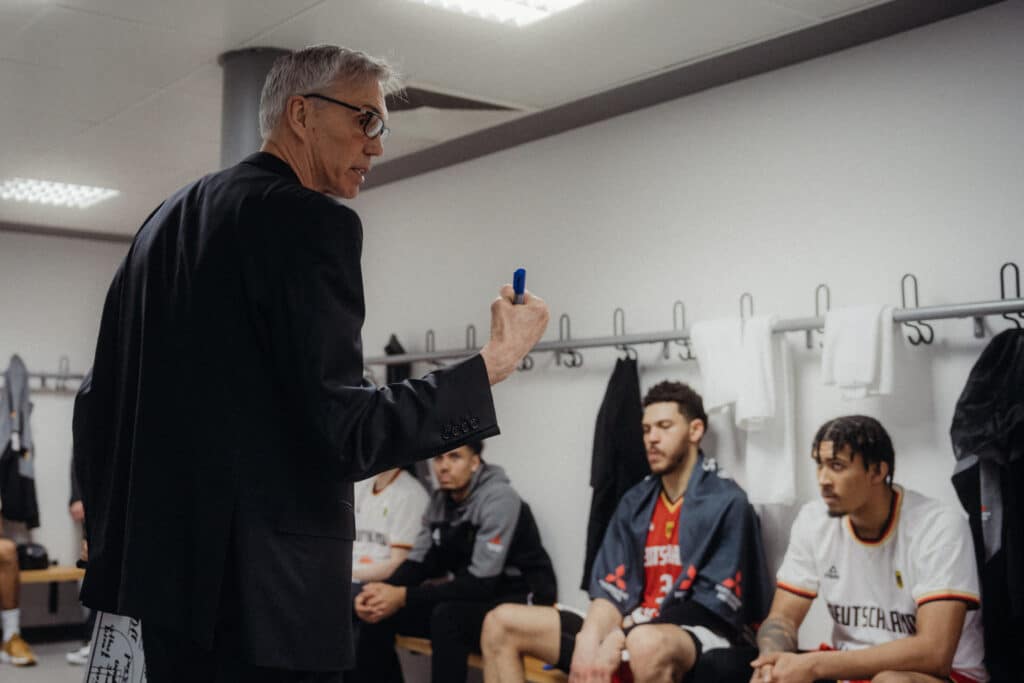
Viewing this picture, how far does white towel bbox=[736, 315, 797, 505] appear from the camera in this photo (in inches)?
143

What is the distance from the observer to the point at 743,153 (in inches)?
162

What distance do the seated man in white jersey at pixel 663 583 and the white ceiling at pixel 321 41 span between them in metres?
1.21

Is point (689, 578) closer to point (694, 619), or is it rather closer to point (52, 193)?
point (694, 619)

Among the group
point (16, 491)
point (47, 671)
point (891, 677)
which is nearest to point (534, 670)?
point (891, 677)

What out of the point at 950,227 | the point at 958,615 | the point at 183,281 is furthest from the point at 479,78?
the point at 183,281

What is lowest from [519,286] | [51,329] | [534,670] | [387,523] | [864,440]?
[534,670]

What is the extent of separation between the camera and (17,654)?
594 centimetres

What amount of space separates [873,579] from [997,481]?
0.45 meters

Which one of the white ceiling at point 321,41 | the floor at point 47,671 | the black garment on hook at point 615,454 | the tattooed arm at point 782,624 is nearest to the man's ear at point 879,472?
the tattooed arm at point 782,624

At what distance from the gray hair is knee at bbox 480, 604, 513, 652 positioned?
2.69 meters

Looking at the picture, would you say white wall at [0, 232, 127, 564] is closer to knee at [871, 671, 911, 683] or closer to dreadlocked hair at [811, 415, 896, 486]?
dreadlocked hair at [811, 415, 896, 486]

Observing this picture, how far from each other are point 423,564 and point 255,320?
11.6 ft

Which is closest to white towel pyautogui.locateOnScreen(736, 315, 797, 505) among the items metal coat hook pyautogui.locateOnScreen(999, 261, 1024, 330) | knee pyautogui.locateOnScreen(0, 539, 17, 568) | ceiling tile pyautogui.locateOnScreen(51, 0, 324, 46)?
metal coat hook pyautogui.locateOnScreen(999, 261, 1024, 330)

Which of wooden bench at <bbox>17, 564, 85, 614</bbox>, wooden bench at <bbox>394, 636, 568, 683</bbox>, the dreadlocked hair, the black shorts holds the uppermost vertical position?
the dreadlocked hair
